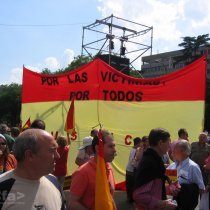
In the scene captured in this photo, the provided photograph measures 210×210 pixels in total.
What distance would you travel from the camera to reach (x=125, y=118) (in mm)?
10039

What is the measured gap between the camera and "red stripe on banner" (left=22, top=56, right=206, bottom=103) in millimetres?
9297

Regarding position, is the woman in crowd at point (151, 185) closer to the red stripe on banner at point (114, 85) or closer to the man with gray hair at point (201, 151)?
the man with gray hair at point (201, 151)

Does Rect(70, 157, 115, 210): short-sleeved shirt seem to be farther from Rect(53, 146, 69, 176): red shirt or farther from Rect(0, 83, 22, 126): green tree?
Rect(0, 83, 22, 126): green tree

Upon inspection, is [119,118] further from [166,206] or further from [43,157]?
[43,157]

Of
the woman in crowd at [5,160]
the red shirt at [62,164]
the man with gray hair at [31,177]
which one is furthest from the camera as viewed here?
the red shirt at [62,164]

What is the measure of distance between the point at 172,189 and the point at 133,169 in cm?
523

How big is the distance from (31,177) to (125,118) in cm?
748

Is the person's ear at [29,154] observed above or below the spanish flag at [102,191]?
above

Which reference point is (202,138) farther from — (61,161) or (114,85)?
(61,161)

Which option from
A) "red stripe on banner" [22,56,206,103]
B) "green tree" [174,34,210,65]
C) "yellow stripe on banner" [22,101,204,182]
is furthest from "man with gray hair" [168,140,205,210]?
"green tree" [174,34,210,65]

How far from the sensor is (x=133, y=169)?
9.73 metres

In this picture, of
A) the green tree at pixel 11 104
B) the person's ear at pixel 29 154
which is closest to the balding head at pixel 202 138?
the person's ear at pixel 29 154

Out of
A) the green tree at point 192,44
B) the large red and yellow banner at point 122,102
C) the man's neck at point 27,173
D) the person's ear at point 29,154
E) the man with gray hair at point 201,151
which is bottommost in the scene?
the man with gray hair at point 201,151

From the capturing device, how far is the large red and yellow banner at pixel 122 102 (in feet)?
30.5
